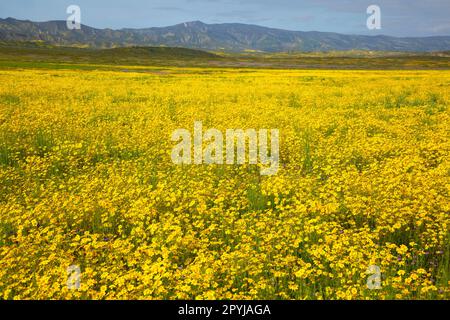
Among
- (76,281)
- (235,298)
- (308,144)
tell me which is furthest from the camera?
(308,144)

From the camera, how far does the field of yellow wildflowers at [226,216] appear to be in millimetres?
4977

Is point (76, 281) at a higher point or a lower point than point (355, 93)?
lower

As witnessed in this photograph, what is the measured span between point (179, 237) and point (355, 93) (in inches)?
977

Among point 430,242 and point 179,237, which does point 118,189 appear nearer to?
point 179,237

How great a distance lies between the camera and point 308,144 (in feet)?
40.2

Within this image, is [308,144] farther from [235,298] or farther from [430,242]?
[235,298]

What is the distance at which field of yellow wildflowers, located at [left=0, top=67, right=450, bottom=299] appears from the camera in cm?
498

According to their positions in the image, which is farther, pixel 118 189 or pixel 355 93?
pixel 355 93

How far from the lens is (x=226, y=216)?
723 cm

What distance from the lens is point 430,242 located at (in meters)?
6.09
